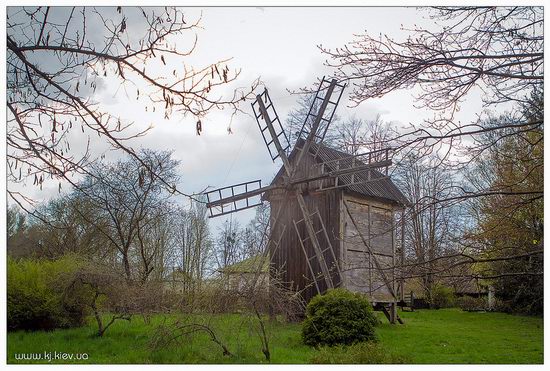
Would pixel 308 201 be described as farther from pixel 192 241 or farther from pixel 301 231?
pixel 192 241

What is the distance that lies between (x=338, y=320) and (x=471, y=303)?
8.78m

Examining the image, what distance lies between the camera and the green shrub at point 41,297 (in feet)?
21.2

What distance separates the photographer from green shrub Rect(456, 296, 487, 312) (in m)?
14.9

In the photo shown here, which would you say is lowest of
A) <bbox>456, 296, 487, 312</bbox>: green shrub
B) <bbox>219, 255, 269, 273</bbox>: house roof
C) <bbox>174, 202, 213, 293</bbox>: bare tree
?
<bbox>456, 296, 487, 312</bbox>: green shrub

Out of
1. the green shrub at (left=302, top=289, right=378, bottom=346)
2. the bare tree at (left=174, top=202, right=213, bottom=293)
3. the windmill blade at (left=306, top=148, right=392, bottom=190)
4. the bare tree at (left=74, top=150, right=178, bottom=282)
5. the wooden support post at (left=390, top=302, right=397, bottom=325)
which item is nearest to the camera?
the bare tree at (left=74, top=150, right=178, bottom=282)

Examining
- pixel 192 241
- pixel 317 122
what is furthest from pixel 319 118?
pixel 192 241

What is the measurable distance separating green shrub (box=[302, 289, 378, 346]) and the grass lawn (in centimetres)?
29

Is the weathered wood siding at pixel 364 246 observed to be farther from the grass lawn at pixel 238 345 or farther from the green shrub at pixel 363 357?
the green shrub at pixel 363 357

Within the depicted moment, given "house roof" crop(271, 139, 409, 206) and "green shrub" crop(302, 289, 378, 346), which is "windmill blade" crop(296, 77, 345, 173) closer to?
"house roof" crop(271, 139, 409, 206)

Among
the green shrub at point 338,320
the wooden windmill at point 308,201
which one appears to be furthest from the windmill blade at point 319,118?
the green shrub at point 338,320

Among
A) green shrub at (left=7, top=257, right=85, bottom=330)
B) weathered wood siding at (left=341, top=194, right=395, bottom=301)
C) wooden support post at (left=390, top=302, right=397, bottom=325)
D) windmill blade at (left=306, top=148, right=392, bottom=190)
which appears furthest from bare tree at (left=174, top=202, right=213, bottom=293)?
wooden support post at (left=390, top=302, right=397, bottom=325)

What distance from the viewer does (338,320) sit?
8.19m

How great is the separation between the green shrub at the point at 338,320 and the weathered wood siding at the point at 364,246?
5.39ft
